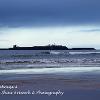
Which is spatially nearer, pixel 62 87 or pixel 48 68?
pixel 62 87

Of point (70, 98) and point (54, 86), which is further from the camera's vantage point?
point (54, 86)

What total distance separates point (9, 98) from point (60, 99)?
181cm

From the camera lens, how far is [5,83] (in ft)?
65.5

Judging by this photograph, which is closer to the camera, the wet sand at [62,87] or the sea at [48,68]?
the wet sand at [62,87]

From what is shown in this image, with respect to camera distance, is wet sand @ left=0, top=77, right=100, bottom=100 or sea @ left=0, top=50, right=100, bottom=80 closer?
wet sand @ left=0, top=77, right=100, bottom=100

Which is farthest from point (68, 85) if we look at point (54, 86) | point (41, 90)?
point (41, 90)

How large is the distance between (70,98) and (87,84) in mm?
3804

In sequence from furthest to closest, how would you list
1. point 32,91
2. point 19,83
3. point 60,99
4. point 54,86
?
point 19,83 < point 54,86 < point 32,91 < point 60,99

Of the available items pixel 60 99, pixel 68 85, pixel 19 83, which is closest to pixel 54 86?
pixel 68 85

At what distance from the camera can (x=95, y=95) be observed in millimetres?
15914

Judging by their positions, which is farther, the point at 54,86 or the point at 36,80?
the point at 36,80

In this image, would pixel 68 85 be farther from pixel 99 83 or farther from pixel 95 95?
pixel 95 95

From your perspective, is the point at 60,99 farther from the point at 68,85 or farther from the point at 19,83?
the point at 19,83

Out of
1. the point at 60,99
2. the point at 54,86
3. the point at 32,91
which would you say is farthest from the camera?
the point at 54,86
